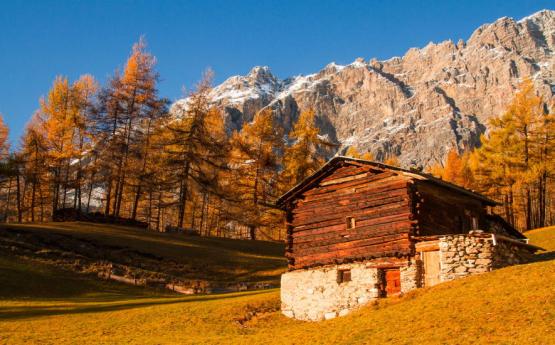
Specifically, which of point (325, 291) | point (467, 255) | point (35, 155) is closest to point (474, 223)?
point (467, 255)

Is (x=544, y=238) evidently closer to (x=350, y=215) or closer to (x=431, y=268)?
(x=350, y=215)

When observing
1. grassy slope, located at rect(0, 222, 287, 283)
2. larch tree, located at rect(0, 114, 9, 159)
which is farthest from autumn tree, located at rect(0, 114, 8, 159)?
grassy slope, located at rect(0, 222, 287, 283)

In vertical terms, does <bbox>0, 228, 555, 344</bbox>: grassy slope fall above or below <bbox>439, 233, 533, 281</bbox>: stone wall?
below

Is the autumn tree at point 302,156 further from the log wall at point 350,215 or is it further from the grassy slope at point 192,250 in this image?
the log wall at point 350,215

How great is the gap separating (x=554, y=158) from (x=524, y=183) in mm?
3427

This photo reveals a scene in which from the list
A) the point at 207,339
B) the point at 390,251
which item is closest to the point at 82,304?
the point at 207,339

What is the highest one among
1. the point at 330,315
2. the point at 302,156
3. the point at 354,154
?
the point at 354,154

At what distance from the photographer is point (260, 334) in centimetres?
2398

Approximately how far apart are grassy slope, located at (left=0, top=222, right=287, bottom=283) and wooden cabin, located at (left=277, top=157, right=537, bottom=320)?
11620 mm

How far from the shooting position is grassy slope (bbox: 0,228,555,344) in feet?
60.1

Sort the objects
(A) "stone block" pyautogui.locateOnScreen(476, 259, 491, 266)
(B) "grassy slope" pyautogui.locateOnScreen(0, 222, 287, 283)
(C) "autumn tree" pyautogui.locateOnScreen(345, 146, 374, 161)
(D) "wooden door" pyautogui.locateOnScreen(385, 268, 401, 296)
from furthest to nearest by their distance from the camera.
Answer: (C) "autumn tree" pyautogui.locateOnScreen(345, 146, 374, 161)
(B) "grassy slope" pyautogui.locateOnScreen(0, 222, 287, 283)
(D) "wooden door" pyautogui.locateOnScreen(385, 268, 401, 296)
(A) "stone block" pyautogui.locateOnScreen(476, 259, 491, 266)

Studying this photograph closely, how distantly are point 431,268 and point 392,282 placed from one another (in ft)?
6.61

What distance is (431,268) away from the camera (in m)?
25.7

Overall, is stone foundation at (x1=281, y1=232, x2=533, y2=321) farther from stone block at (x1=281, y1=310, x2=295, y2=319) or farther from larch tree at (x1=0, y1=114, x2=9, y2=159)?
larch tree at (x1=0, y1=114, x2=9, y2=159)
